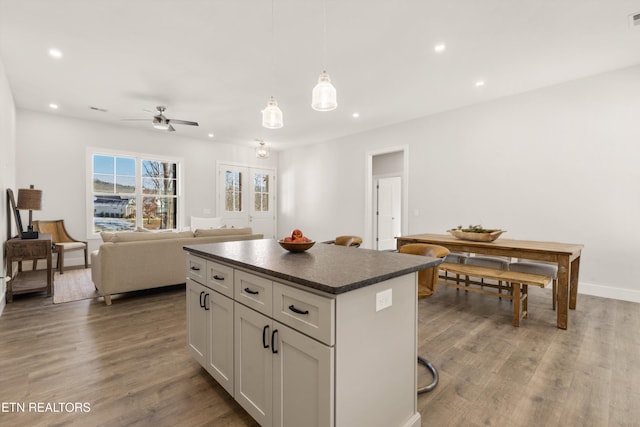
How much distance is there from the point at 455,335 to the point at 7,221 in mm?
5708

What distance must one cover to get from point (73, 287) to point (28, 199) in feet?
4.39

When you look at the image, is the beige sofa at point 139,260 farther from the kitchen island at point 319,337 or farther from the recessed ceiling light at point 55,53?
the kitchen island at point 319,337

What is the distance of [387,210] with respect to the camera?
26.0 ft

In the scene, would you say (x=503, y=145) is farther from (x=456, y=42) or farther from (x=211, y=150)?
(x=211, y=150)

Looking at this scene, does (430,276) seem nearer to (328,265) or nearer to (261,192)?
(328,265)

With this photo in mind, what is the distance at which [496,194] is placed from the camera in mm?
4730

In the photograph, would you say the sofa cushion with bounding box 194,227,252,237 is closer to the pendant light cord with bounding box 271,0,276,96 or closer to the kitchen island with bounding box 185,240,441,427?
the pendant light cord with bounding box 271,0,276,96

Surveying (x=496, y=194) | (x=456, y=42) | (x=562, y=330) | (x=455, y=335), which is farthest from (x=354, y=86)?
(x=562, y=330)

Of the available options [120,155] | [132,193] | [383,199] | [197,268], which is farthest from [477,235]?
[120,155]

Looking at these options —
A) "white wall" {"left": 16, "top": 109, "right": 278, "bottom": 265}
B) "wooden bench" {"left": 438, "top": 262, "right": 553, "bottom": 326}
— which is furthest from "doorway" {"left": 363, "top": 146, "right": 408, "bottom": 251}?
"white wall" {"left": 16, "top": 109, "right": 278, "bottom": 265}

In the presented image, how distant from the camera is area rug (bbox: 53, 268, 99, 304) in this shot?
3779mm

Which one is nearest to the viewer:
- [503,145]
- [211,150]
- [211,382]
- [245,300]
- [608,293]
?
[245,300]

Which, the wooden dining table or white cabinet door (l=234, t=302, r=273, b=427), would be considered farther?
the wooden dining table

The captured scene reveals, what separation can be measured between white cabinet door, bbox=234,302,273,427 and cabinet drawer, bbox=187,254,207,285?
490 millimetres
